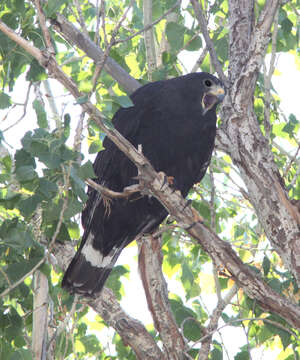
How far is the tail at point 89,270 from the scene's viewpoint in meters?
4.05

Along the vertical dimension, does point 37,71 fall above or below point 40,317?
above

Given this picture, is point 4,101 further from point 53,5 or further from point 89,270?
point 89,270

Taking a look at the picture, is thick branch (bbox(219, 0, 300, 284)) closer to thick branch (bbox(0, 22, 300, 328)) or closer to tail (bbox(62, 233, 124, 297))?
thick branch (bbox(0, 22, 300, 328))

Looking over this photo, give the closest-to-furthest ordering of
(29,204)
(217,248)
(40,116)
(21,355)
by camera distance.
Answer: (29,204) < (21,355) < (40,116) < (217,248)

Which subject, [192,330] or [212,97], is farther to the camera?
[212,97]

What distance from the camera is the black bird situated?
416cm

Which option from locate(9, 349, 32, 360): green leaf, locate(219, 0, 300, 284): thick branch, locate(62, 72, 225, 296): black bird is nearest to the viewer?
locate(9, 349, 32, 360): green leaf

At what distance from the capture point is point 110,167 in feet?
13.7

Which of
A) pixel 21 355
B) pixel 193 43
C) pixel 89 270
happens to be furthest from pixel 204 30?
pixel 21 355

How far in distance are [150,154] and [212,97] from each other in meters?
0.62

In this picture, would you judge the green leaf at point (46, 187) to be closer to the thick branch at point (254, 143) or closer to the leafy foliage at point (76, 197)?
the leafy foliage at point (76, 197)

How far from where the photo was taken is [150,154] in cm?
416

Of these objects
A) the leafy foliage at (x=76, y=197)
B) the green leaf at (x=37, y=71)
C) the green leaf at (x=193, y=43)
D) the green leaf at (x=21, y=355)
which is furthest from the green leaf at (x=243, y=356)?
the green leaf at (x=193, y=43)

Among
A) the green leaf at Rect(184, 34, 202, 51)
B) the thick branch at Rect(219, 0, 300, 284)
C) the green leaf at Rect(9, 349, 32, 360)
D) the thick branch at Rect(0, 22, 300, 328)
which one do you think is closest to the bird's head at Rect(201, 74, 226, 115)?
the green leaf at Rect(184, 34, 202, 51)
